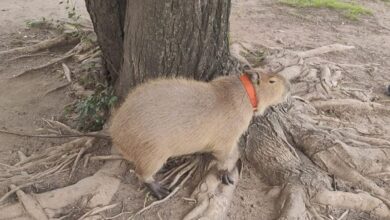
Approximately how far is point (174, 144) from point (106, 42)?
1325mm

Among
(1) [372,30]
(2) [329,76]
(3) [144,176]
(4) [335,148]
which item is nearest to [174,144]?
(3) [144,176]

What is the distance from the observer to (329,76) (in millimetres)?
4367

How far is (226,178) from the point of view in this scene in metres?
3.04

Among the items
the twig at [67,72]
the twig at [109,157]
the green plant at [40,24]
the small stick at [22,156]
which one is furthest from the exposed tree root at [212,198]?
the green plant at [40,24]

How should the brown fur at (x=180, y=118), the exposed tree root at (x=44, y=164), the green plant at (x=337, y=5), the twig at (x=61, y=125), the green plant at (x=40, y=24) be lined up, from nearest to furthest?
the brown fur at (x=180, y=118), the exposed tree root at (x=44, y=164), the twig at (x=61, y=125), the green plant at (x=40, y=24), the green plant at (x=337, y=5)

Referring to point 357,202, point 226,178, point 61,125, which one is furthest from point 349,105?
point 61,125

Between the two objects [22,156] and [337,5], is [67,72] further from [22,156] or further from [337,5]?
[337,5]

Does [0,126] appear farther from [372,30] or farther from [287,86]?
[372,30]

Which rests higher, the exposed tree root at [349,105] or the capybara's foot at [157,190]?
the exposed tree root at [349,105]

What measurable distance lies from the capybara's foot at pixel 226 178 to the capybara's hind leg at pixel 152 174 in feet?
1.30

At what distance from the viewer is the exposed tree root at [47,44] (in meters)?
5.27

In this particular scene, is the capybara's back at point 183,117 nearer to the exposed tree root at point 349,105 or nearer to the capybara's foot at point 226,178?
the capybara's foot at point 226,178

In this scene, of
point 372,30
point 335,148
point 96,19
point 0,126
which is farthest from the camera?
point 372,30

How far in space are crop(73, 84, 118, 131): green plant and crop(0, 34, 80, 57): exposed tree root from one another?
6.75 feet
